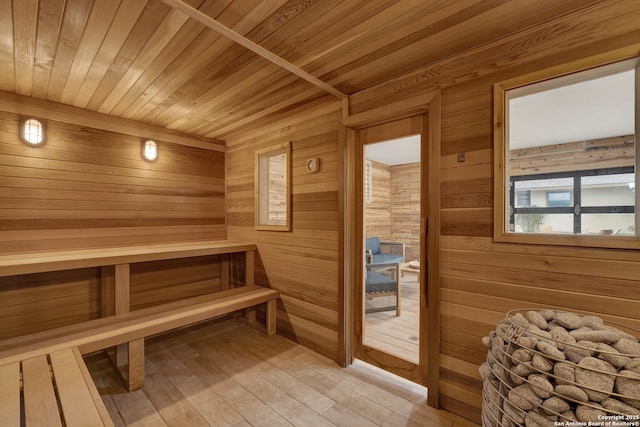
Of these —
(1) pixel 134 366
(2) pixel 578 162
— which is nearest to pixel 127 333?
(1) pixel 134 366

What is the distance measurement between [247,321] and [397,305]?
1.90 metres

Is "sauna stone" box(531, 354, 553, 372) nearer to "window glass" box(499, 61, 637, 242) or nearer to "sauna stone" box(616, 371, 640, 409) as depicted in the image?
"sauna stone" box(616, 371, 640, 409)

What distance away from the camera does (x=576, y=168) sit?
2.08 metres

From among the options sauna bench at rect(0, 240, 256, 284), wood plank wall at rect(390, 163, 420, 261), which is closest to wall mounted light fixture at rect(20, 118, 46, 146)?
sauna bench at rect(0, 240, 256, 284)

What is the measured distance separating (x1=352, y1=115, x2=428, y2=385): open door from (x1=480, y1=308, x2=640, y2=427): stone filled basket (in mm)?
842

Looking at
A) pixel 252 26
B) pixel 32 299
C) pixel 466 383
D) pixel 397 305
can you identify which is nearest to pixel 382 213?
pixel 397 305

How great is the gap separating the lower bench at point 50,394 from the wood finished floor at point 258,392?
0.54 m

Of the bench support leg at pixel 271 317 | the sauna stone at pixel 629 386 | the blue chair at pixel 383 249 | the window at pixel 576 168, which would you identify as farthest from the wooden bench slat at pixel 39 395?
the blue chair at pixel 383 249

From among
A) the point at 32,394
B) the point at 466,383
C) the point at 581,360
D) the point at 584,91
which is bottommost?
the point at 466,383

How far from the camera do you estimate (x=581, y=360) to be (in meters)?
0.91

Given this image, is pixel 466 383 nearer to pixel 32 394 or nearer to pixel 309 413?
pixel 309 413

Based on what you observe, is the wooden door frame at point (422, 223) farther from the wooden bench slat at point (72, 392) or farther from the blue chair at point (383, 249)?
the blue chair at point (383, 249)

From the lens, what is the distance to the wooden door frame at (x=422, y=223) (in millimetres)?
1819

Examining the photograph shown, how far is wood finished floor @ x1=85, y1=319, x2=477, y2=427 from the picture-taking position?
1.75m
